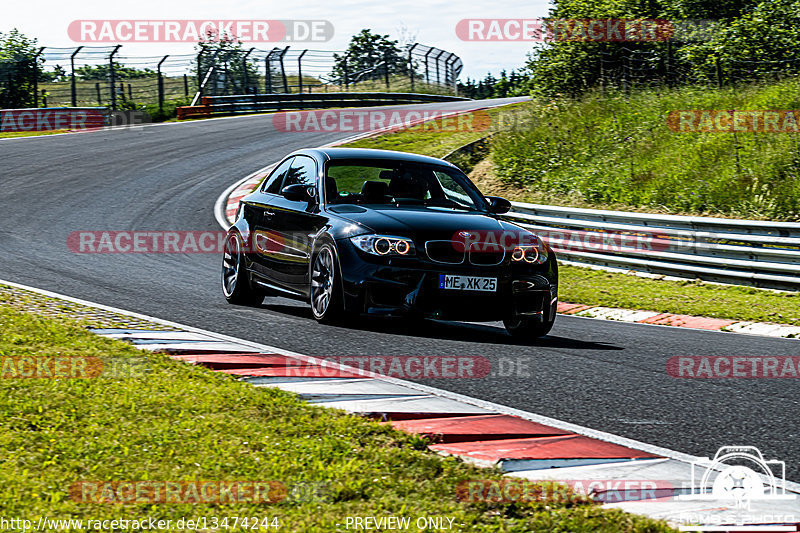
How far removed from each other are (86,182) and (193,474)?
18.8 meters

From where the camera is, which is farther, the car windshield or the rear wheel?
the car windshield

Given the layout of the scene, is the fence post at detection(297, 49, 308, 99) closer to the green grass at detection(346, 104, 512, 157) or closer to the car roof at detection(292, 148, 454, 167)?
the green grass at detection(346, 104, 512, 157)

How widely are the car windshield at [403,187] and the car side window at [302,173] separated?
0.63 feet

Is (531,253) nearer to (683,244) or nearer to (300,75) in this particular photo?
(683,244)

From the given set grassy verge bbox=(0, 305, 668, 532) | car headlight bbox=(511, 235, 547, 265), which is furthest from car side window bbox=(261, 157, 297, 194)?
grassy verge bbox=(0, 305, 668, 532)

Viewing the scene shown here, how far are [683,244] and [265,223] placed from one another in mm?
6354

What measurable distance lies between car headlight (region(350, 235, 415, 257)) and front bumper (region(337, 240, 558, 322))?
0.05 m

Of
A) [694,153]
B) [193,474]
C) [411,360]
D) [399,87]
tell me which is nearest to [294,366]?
[411,360]

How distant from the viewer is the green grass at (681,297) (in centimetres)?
1037

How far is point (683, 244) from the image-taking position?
12.9m

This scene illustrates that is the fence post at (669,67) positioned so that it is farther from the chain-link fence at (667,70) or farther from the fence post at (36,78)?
the fence post at (36,78)

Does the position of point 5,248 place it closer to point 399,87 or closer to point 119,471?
point 119,471

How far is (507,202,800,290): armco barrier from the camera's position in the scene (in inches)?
467

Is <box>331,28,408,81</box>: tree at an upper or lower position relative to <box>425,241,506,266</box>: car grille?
upper
